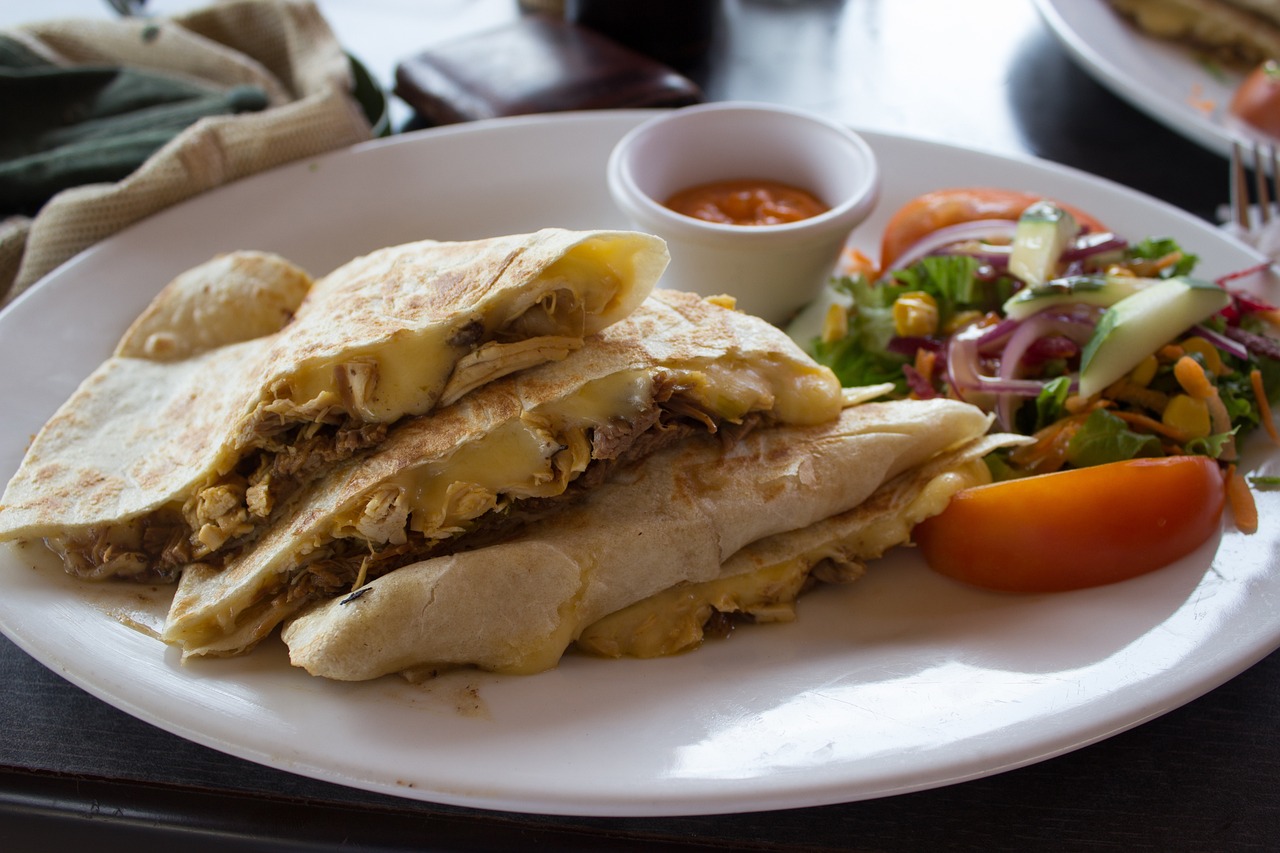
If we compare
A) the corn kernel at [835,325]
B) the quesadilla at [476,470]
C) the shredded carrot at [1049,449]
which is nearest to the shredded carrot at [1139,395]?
the shredded carrot at [1049,449]

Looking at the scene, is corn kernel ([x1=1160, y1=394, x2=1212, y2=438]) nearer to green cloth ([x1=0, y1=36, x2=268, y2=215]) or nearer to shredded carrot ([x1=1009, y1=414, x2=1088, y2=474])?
shredded carrot ([x1=1009, y1=414, x2=1088, y2=474])

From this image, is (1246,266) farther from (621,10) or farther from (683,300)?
(621,10)

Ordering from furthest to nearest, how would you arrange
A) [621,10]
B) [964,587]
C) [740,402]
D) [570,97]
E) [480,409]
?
[621,10] < [570,97] < [964,587] < [740,402] < [480,409]

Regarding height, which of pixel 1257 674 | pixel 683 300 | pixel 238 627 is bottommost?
pixel 1257 674

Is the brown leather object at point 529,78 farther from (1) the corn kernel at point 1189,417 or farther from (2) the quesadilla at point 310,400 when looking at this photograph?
(1) the corn kernel at point 1189,417

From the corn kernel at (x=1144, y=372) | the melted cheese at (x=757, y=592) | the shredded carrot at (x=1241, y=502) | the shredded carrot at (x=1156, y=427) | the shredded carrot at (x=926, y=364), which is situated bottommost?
the melted cheese at (x=757, y=592)

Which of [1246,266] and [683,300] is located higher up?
[683,300]

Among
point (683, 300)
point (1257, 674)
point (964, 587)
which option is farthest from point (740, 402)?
point (1257, 674)
